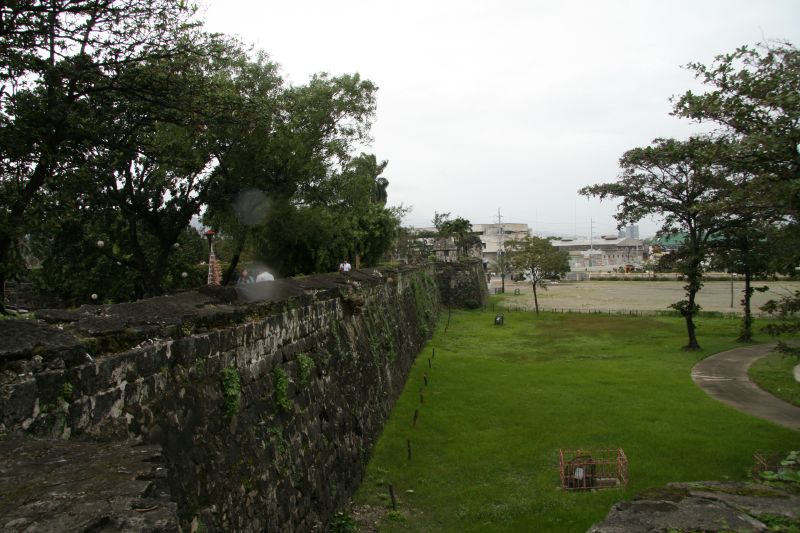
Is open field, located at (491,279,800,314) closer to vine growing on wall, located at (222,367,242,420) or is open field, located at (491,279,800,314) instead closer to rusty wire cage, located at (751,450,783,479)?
rusty wire cage, located at (751,450,783,479)

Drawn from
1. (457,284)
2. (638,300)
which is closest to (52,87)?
(457,284)

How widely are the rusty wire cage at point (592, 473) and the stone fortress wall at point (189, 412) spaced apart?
11.7 ft

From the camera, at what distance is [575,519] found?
8039 millimetres

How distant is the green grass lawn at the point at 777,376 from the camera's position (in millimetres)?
15977

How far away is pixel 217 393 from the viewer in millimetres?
5594

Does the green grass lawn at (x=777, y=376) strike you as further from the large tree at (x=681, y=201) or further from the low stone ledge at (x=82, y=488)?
the low stone ledge at (x=82, y=488)

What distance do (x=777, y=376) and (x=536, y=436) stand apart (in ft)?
36.3

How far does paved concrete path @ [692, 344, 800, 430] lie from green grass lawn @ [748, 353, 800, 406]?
0.78 feet

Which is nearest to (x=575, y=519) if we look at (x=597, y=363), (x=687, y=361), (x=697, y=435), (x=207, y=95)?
(x=697, y=435)

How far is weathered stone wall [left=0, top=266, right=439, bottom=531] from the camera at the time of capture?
3.79 metres

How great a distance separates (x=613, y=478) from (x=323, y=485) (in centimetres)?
510

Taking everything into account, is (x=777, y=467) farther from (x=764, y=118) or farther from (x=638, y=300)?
(x=638, y=300)

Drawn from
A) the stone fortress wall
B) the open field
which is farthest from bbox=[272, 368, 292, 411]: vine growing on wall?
the open field

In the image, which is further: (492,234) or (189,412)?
(492,234)
